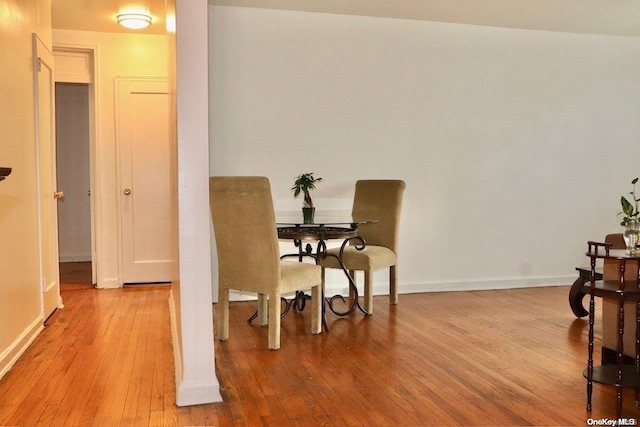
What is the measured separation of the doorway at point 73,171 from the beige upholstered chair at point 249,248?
185 inches

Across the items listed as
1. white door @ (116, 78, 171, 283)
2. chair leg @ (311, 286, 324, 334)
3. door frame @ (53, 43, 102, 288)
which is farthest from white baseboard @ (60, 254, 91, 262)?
chair leg @ (311, 286, 324, 334)

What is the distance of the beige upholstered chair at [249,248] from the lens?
3590 mm

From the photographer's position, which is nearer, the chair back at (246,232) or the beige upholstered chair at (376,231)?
the chair back at (246,232)

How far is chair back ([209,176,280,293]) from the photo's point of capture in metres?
3.58

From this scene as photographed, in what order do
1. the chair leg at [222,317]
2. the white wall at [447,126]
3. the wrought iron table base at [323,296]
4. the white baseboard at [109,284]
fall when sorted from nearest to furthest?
the chair leg at [222,317] < the wrought iron table base at [323,296] < the white wall at [447,126] < the white baseboard at [109,284]

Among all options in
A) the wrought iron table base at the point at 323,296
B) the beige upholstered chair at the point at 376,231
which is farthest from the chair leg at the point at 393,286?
the wrought iron table base at the point at 323,296

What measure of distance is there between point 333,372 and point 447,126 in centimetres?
317

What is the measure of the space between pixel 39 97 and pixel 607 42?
530 cm

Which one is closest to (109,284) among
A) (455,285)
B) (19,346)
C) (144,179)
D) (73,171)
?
(144,179)

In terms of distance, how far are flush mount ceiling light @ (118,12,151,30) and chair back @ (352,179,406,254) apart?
7.54 feet

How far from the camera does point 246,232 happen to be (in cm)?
367

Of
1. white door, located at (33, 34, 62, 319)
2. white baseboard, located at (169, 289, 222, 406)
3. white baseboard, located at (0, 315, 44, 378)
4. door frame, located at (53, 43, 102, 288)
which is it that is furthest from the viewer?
door frame, located at (53, 43, 102, 288)

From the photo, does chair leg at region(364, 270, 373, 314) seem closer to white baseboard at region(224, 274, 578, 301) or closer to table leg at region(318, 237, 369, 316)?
table leg at region(318, 237, 369, 316)

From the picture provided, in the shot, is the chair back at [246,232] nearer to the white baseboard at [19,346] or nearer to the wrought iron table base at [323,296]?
the wrought iron table base at [323,296]
